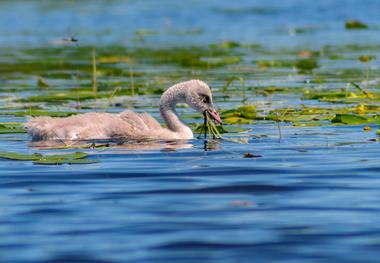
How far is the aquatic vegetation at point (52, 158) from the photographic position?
10771 millimetres

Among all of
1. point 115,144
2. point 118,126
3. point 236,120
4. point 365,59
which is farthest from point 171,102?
point 365,59

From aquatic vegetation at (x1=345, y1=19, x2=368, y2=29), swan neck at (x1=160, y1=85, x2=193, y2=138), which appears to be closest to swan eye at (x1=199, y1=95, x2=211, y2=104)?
swan neck at (x1=160, y1=85, x2=193, y2=138)

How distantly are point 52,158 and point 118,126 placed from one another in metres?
1.89

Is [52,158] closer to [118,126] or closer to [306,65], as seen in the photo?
[118,126]

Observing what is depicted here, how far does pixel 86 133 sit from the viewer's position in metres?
12.7

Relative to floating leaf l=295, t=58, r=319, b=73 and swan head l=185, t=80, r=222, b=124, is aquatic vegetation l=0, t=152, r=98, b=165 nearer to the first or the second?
swan head l=185, t=80, r=222, b=124

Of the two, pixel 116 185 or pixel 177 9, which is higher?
pixel 177 9

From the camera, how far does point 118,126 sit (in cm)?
1273

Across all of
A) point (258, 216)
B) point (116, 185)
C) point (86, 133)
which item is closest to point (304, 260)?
point (258, 216)

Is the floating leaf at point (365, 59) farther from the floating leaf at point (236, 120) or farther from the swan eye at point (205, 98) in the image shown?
the swan eye at point (205, 98)

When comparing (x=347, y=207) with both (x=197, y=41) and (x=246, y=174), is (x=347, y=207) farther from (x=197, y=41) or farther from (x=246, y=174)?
(x=197, y=41)

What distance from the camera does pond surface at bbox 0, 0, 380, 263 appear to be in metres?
7.17

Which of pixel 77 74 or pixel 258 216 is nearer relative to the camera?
pixel 258 216

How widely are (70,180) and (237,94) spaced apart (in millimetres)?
8753
